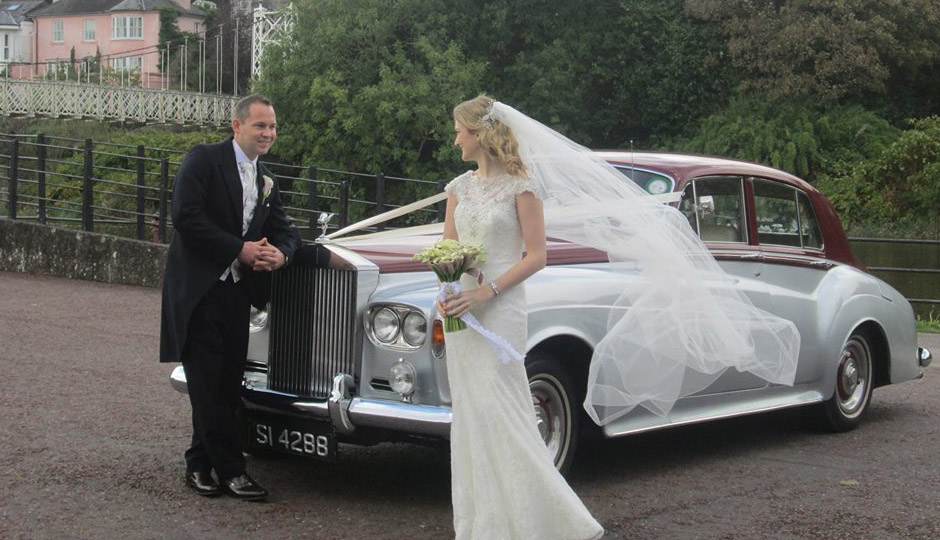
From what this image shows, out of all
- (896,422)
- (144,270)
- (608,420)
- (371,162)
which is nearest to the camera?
(608,420)

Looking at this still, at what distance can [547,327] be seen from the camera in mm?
6582

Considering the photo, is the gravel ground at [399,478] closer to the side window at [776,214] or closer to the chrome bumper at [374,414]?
the chrome bumper at [374,414]

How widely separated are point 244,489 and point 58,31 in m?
107

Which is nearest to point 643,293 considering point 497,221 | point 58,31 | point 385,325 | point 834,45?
point 385,325

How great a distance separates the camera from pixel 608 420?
681cm

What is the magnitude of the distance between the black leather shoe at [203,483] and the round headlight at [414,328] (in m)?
1.26

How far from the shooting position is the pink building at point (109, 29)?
3706 inches

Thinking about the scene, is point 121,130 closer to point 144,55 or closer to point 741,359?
point 144,55

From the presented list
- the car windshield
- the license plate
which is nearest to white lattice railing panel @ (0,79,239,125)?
the car windshield

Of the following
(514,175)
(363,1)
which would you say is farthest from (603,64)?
(514,175)

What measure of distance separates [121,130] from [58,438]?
5350cm

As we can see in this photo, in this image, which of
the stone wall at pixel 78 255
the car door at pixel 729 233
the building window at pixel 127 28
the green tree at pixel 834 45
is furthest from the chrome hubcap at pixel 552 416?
the building window at pixel 127 28

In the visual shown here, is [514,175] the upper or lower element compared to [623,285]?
Result: upper

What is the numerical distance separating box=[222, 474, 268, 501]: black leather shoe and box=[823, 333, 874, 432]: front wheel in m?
4.10
